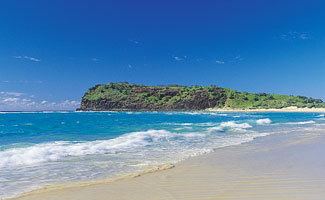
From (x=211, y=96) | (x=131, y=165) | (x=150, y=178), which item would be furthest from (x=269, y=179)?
(x=211, y=96)

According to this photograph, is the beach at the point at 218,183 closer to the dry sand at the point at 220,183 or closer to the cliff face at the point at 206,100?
the dry sand at the point at 220,183

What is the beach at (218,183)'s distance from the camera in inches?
375

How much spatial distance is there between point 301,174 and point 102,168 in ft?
21.7

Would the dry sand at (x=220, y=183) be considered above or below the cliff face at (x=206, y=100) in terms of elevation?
below

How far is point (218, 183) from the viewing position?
430 inches

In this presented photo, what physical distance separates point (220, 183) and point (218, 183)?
5cm

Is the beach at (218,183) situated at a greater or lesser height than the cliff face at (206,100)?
lesser

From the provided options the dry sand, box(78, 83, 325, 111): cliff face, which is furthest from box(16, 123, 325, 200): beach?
box(78, 83, 325, 111): cliff face

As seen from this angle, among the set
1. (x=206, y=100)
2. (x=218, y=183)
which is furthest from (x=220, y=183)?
(x=206, y=100)

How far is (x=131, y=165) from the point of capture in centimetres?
1480

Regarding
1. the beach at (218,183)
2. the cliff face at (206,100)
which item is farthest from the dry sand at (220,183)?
the cliff face at (206,100)

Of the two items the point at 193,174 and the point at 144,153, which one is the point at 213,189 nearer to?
the point at 193,174

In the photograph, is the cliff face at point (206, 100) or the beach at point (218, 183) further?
the cliff face at point (206, 100)

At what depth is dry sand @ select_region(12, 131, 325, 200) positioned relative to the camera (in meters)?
9.48
